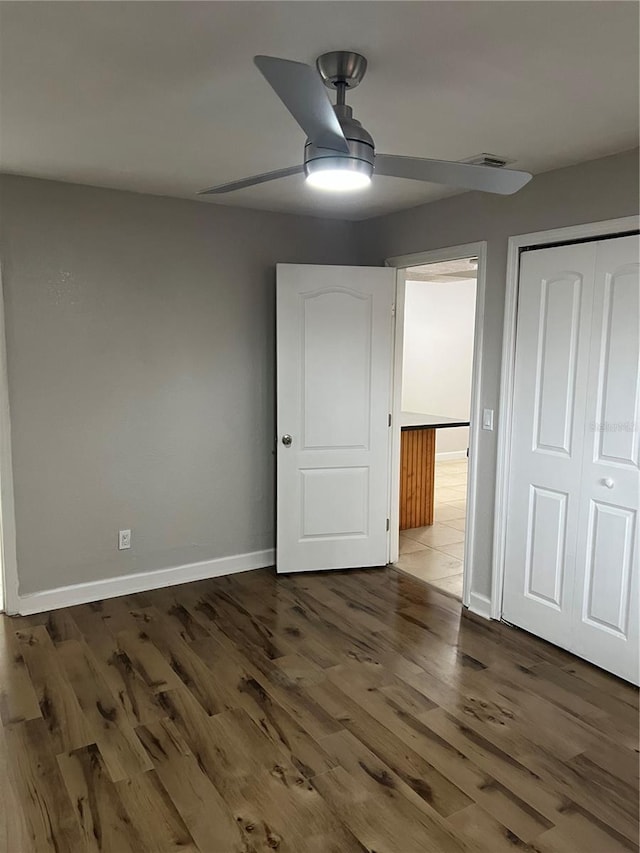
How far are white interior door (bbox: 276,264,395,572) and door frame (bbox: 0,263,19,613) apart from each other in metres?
1.57

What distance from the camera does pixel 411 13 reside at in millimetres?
1641

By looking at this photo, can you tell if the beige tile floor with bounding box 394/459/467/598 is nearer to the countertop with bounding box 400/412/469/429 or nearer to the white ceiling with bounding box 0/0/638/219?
the countertop with bounding box 400/412/469/429

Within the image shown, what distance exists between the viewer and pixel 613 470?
9.61 feet

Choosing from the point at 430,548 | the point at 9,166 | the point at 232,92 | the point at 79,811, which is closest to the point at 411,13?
the point at 232,92

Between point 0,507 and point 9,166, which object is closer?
point 9,166

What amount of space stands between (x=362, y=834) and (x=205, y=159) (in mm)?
2796

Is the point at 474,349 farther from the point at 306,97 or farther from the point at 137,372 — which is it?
the point at 306,97

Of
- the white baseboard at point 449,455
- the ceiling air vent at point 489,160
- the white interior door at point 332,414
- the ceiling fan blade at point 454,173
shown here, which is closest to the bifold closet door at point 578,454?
the ceiling air vent at point 489,160

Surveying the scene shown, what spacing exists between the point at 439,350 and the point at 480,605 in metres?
4.97

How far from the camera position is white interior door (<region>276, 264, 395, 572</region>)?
4047 millimetres

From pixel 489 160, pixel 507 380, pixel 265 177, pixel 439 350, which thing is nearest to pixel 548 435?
pixel 507 380

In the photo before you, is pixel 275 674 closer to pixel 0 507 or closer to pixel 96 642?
pixel 96 642

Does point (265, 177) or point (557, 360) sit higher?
point (265, 177)

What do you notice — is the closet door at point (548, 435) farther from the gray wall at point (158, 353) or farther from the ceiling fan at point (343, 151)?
the ceiling fan at point (343, 151)
